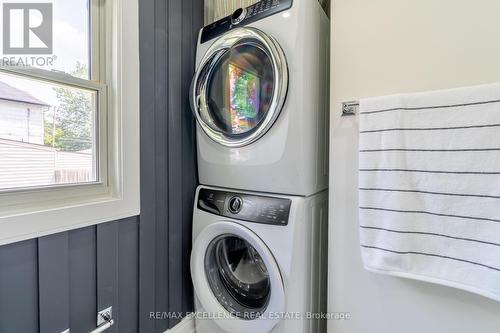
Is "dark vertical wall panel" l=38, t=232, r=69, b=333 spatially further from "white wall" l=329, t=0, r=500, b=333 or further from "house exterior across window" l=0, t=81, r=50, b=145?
"white wall" l=329, t=0, r=500, b=333

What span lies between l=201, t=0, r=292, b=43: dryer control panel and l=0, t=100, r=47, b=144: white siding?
82cm

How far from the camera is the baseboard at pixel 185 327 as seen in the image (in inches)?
50.2

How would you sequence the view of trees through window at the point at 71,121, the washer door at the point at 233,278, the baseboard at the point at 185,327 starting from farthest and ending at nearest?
the baseboard at the point at 185,327, the washer door at the point at 233,278, the view of trees through window at the point at 71,121

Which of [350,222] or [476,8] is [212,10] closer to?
[476,8]

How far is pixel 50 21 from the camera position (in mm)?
907

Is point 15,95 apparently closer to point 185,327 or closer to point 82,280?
point 82,280

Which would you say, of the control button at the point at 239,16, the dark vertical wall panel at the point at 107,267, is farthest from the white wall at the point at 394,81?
the dark vertical wall panel at the point at 107,267

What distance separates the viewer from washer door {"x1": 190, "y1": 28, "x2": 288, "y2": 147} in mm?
968

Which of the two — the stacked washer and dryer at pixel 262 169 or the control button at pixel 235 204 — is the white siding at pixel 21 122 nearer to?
the stacked washer and dryer at pixel 262 169


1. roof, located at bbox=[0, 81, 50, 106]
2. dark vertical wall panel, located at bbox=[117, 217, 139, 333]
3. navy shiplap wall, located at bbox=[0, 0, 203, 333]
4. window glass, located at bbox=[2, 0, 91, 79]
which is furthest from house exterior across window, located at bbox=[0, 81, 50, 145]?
dark vertical wall panel, located at bbox=[117, 217, 139, 333]

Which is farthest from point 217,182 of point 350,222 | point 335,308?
point 335,308

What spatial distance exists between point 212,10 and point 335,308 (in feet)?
5.75

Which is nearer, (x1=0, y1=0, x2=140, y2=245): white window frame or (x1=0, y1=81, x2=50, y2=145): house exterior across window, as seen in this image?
(x1=0, y1=81, x2=50, y2=145): house exterior across window

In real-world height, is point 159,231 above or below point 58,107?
below
